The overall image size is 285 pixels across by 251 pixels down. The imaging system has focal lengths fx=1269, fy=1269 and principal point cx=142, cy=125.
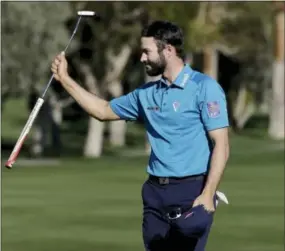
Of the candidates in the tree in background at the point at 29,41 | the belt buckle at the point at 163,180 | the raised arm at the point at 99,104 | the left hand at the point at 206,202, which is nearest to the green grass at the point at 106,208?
the tree in background at the point at 29,41

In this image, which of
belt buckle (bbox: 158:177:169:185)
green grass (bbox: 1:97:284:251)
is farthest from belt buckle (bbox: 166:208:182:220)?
green grass (bbox: 1:97:284:251)

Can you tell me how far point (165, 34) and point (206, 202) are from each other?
1068mm

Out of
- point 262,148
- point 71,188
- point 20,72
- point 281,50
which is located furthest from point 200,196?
point 281,50

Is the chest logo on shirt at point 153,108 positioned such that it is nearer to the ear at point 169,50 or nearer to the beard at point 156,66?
the beard at point 156,66

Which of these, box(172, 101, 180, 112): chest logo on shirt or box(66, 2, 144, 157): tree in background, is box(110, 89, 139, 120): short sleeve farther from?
box(66, 2, 144, 157): tree in background

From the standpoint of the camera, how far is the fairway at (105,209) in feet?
48.5

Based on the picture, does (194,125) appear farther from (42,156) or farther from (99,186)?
(42,156)

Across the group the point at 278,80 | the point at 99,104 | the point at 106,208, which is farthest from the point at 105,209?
the point at 278,80

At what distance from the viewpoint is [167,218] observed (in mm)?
7973

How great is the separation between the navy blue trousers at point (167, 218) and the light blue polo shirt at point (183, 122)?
3.5 inches

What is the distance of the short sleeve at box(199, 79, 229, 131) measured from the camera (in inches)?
303

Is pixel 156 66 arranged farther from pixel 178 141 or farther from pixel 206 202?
pixel 206 202

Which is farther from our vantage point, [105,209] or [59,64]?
[105,209]

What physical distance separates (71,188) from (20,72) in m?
14.5
